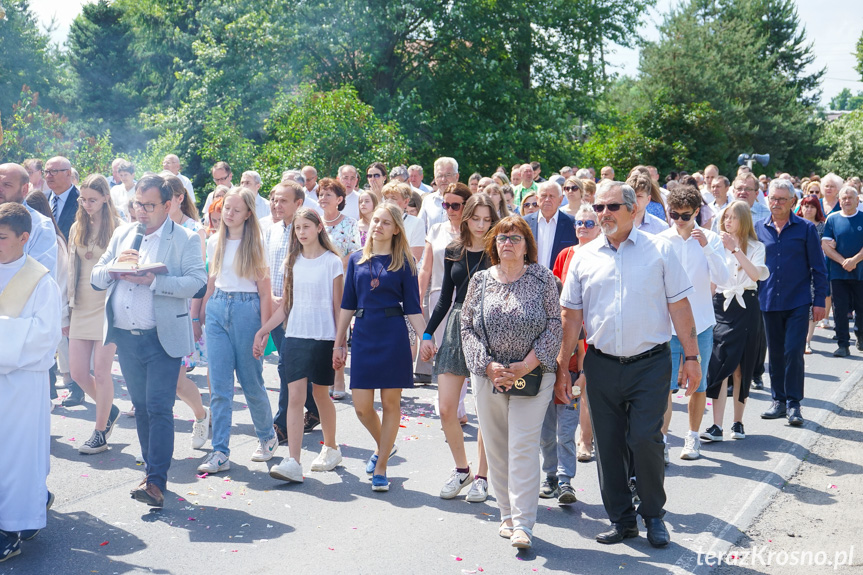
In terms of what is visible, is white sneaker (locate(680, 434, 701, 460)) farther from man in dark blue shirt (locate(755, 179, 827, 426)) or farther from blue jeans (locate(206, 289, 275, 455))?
blue jeans (locate(206, 289, 275, 455))

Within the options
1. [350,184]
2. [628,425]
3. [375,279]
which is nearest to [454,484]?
[628,425]

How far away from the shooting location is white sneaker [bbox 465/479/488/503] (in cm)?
625

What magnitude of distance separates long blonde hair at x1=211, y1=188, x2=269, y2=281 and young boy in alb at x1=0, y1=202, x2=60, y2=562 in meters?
1.66

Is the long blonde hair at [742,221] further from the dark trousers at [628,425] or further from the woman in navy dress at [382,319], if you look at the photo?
the woman in navy dress at [382,319]

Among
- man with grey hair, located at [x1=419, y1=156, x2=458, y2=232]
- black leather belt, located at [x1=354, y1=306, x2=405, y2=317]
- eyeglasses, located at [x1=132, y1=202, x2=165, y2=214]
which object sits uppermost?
man with grey hair, located at [x1=419, y1=156, x2=458, y2=232]

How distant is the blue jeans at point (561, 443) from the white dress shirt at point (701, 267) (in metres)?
1.44

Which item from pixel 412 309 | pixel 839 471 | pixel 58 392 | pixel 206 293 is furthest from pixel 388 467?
pixel 58 392

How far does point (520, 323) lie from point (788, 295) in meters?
4.56

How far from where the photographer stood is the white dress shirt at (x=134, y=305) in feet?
19.9

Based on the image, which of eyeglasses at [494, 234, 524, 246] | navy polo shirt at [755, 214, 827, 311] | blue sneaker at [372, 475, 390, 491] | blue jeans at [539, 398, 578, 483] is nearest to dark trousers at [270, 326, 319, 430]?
blue sneaker at [372, 475, 390, 491]

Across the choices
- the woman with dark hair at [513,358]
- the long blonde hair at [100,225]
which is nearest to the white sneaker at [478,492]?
the woman with dark hair at [513,358]

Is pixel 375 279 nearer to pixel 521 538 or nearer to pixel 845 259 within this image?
pixel 521 538

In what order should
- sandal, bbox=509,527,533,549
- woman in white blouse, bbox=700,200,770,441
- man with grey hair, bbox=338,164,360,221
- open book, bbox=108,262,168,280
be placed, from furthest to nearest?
1. man with grey hair, bbox=338,164,360,221
2. woman in white blouse, bbox=700,200,770,441
3. open book, bbox=108,262,168,280
4. sandal, bbox=509,527,533,549

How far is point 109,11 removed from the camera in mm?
43531
